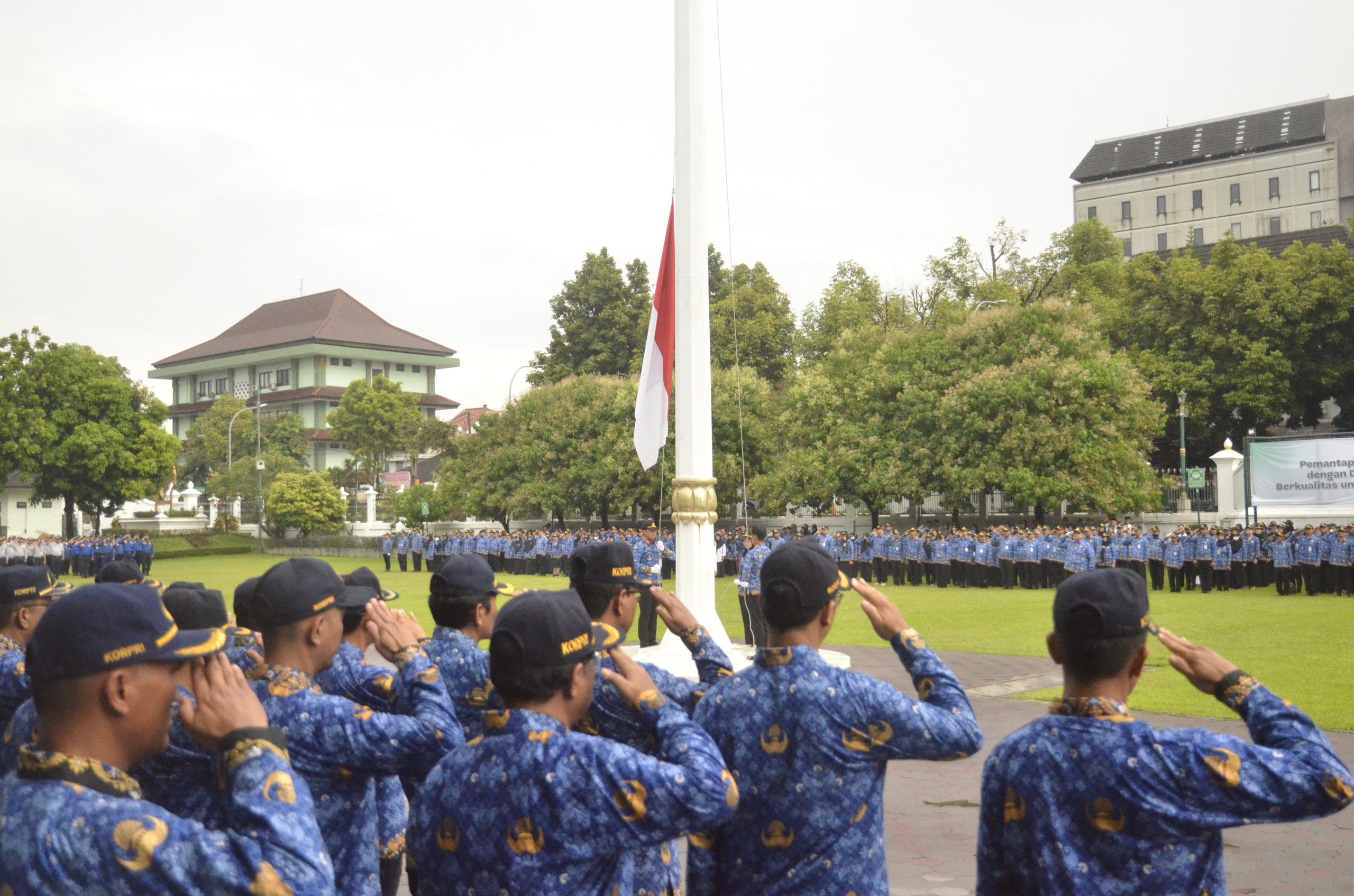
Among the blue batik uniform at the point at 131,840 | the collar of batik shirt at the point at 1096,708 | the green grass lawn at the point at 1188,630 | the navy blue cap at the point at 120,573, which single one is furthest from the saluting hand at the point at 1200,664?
the navy blue cap at the point at 120,573

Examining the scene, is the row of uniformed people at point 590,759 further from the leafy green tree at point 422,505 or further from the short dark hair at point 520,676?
the leafy green tree at point 422,505

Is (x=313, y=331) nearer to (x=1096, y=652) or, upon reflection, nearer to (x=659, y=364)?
(x=659, y=364)

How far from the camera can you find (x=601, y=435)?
40406mm

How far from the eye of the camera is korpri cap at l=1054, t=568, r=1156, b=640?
→ 9.35ft

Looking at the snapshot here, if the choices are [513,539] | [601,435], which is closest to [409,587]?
[513,539]

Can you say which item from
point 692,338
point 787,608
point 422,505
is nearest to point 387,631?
point 787,608

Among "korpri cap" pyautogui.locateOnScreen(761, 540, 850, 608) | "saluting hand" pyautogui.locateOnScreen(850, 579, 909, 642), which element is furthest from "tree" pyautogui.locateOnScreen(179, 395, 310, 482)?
"saluting hand" pyautogui.locateOnScreen(850, 579, 909, 642)

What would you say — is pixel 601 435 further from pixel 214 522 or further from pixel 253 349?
pixel 253 349

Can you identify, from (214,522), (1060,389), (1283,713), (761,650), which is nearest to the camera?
(1283,713)

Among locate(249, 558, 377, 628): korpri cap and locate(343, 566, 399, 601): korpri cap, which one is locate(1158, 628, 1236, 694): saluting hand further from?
locate(343, 566, 399, 601): korpri cap

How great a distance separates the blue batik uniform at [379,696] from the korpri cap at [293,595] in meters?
0.28

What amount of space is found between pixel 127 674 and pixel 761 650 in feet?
5.47

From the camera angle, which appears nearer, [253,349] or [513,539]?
[513,539]

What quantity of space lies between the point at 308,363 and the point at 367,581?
77.2 meters
